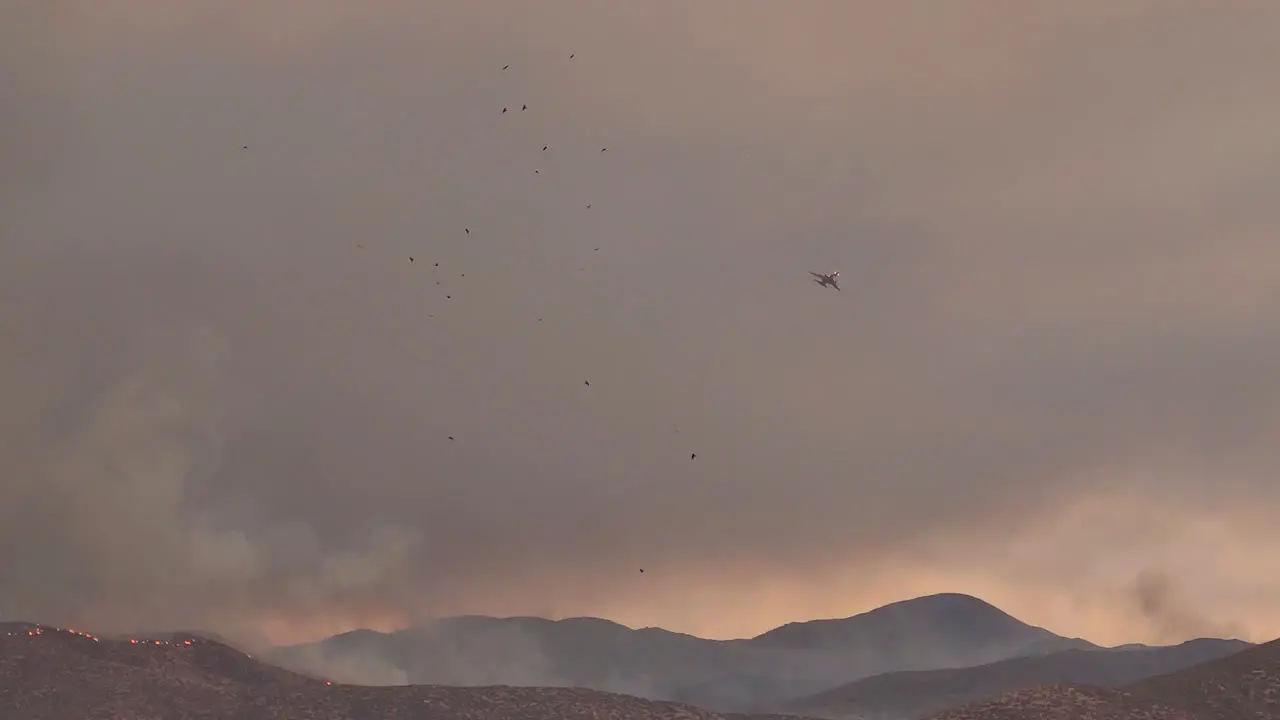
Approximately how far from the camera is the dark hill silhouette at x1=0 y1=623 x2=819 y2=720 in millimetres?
133375

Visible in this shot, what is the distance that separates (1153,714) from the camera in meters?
110

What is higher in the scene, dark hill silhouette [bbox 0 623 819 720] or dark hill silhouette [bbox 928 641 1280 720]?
dark hill silhouette [bbox 0 623 819 720]

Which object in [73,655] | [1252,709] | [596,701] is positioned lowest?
[1252,709]

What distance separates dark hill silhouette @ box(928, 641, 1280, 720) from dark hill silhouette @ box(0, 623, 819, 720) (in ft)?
133

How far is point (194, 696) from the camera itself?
139 meters

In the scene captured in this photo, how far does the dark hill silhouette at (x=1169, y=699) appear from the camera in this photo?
355 feet

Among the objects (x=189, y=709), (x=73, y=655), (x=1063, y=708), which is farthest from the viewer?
(x=73, y=655)

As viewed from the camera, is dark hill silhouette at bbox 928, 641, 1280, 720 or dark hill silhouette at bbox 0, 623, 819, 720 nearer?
dark hill silhouette at bbox 928, 641, 1280, 720

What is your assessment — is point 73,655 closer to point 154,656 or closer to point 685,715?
point 154,656

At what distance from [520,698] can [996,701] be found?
5737 centimetres

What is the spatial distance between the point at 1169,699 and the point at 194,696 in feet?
358

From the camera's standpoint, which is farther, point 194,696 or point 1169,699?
point 194,696

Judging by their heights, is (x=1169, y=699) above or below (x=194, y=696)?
below

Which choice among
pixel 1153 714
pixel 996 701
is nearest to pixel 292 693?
pixel 996 701
